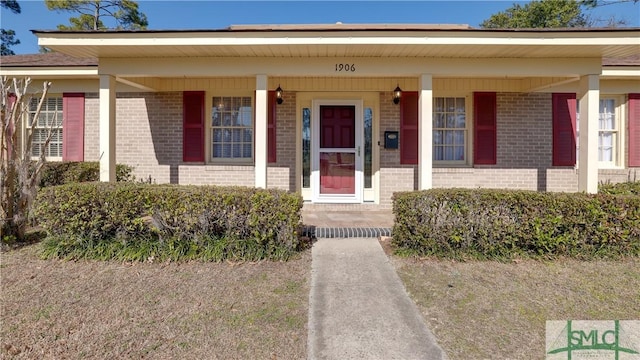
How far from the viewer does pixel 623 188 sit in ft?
23.0

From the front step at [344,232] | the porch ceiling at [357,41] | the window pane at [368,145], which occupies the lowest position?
the front step at [344,232]

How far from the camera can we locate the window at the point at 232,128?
798 centimetres

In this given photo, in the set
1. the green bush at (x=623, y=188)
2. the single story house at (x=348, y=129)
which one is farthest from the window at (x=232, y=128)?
the green bush at (x=623, y=188)

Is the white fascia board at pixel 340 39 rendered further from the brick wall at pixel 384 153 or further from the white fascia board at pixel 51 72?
the brick wall at pixel 384 153

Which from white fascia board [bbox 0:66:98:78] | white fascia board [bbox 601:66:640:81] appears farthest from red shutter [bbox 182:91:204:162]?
white fascia board [bbox 601:66:640:81]

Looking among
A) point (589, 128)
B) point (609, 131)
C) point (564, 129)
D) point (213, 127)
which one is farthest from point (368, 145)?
point (609, 131)

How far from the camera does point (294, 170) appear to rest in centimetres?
784

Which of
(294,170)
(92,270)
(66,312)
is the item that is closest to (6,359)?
(66,312)

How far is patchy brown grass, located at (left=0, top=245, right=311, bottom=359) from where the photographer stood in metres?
2.70

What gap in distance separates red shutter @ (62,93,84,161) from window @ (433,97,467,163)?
26.3 feet

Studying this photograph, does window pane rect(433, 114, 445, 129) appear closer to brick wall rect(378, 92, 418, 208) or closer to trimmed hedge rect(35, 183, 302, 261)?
brick wall rect(378, 92, 418, 208)

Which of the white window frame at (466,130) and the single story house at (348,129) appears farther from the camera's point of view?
the white window frame at (466,130)

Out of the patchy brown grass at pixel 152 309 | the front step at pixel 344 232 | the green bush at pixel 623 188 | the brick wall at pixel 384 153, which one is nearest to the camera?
the patchy brown grass at pixel 152 309

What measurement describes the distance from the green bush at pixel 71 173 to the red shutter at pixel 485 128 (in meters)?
7.70
